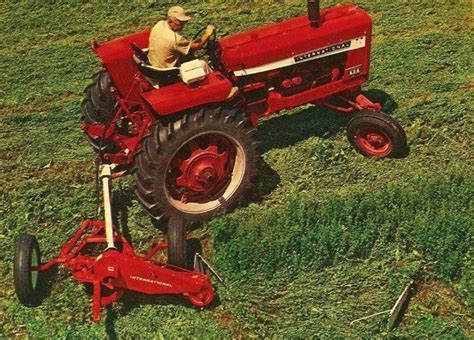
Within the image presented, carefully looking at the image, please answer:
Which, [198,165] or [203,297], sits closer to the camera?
[203,297]

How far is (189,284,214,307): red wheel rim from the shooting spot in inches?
216

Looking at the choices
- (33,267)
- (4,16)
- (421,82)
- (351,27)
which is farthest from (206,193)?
(4,16)

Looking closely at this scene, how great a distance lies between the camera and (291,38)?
6.82 metres

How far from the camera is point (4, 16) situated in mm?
10883

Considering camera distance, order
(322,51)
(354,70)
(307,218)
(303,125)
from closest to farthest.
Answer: (307,218)
(322,51)
(354,70)
(303,125)

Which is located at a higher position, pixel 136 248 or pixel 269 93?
pixel 269 93

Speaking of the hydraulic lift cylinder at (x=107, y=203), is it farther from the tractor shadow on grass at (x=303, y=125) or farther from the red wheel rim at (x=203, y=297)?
the tractor shadow on grass at (x=303, y=125)

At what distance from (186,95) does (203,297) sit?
174cm

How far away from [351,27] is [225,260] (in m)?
2.77

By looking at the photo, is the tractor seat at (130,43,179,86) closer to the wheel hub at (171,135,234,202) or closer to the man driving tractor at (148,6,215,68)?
the man driving tractor at (148,6,215,68)

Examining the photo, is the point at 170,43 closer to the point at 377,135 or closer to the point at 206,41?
the point at 206,41

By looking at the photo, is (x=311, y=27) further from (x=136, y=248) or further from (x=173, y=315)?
(x=173, y=315)

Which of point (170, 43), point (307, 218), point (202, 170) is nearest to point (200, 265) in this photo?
point (202, 170)

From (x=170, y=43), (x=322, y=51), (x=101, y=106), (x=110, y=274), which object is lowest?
(x=110, y=274)
